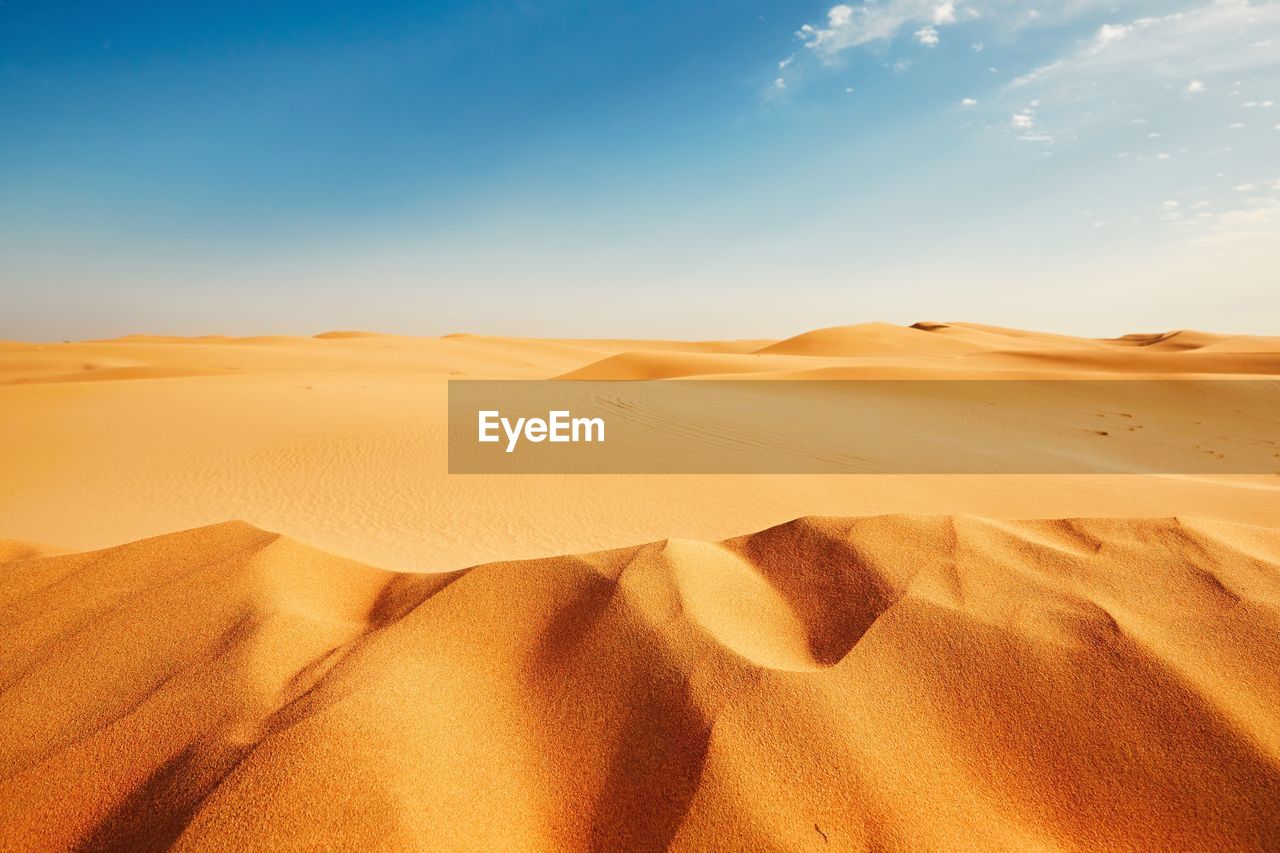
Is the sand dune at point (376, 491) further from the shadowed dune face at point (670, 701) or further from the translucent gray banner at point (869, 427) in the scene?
the shadowed dune face at point (670, 701)

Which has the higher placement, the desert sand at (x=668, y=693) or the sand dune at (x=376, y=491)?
the desert sand at (x=668, y=693)

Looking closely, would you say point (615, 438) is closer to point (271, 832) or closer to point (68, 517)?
point (68, 517)

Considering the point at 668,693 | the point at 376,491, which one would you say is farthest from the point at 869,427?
the point at 668,693

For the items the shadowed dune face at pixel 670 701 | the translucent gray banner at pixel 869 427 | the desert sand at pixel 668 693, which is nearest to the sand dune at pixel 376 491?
the translucent gray banner at pixel 869 427

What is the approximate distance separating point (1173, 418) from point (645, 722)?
16.7 m

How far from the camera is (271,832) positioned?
4.29 ft

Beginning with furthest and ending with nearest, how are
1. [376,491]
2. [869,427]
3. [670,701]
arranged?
[869,427] → [376,491] → [670,701]

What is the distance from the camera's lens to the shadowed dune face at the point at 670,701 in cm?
140

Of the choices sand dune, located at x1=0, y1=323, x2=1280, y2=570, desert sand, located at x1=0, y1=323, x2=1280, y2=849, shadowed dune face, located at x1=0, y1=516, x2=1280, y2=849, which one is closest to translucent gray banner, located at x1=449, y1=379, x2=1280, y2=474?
sand dune, located at x1=0, y1=323, x2=1280, y2=570

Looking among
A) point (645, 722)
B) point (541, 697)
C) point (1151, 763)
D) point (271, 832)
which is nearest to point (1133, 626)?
point (1151, 763)

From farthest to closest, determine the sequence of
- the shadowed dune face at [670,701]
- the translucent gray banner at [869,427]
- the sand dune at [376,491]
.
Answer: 1. the translucent gray banner at [869,427]
2. the sand dune at [376,491]
3. the shadowed dune face at [670,701]

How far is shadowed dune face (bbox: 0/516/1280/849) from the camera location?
140 cm

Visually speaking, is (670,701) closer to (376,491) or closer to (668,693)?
(668,693)

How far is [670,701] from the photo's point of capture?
68.7 inches
